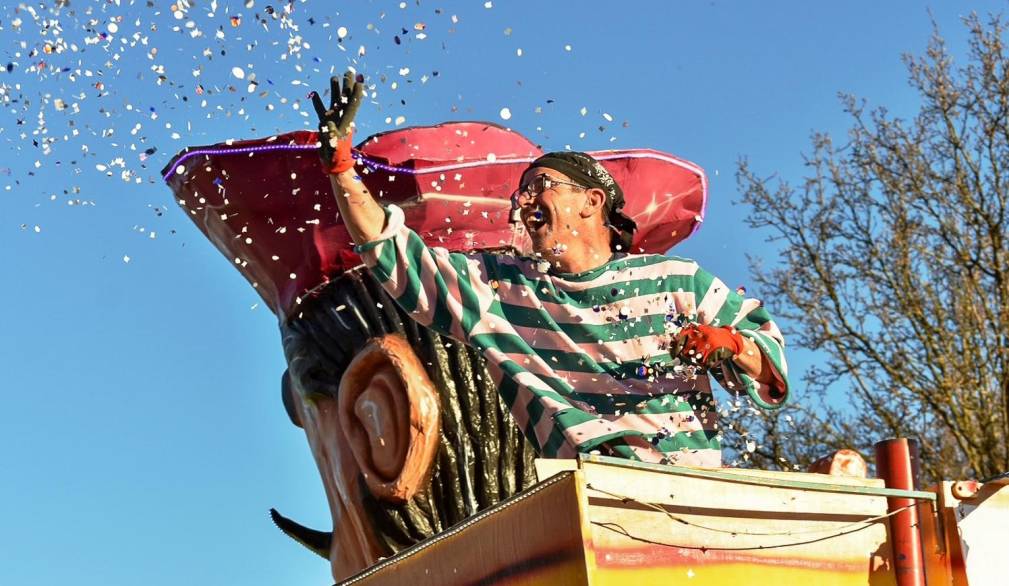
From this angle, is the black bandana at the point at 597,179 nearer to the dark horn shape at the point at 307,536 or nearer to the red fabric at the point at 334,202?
the red fabric at the point at 334,202

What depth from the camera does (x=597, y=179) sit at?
130 inches

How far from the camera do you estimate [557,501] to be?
197 cm

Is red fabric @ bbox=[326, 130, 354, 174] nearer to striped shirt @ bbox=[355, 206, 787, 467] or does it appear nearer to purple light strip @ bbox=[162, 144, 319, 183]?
striped shirt @ bbox=[355, 206, 787, 467]

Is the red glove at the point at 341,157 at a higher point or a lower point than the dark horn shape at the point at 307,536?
higher

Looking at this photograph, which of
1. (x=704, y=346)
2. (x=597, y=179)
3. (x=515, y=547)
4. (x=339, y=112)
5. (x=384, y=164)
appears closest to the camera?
(x=515, y=547)

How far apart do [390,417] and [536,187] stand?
63 centimetres

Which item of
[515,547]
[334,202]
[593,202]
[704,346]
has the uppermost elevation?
[334,202]

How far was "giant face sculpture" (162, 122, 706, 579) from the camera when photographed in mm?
3324

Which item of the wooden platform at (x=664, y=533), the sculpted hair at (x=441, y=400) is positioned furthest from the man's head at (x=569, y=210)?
the wooden platform at (x=664, y=533)

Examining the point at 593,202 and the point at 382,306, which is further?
the point at 382,306

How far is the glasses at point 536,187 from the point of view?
10.5ft

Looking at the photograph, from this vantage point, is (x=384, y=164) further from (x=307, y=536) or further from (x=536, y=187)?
(x=307, y=536)

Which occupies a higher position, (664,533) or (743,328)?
(743,328)

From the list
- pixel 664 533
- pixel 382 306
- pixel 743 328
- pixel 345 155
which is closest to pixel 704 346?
pixel 743 328
